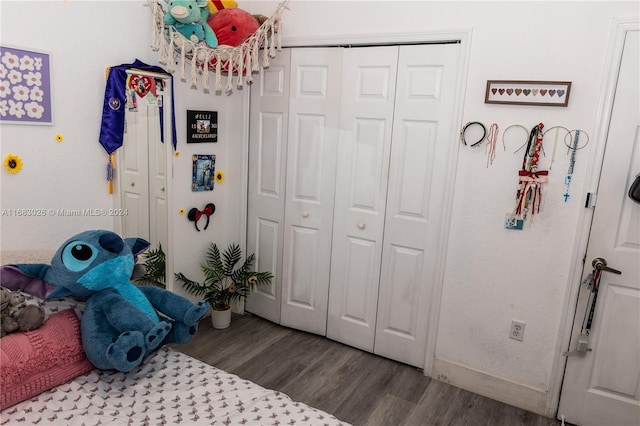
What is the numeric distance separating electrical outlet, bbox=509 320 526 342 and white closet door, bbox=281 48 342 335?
1.18 meters

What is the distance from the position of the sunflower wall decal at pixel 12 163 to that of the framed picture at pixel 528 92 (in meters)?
2.30

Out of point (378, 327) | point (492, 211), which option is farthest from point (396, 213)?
point (378, 327)

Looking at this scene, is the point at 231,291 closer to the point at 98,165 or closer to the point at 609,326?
the point at 98,165

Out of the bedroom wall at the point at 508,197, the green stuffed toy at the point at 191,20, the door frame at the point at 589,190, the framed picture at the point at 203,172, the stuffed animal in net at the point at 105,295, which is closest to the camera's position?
the stuffed animal in net at the point at 105,295

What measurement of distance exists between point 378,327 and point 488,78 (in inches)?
64.2

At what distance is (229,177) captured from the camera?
3283 mm

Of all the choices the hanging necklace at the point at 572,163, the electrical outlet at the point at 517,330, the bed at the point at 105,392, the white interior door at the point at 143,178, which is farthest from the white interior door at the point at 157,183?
the hanging necklace at the point at 572,163

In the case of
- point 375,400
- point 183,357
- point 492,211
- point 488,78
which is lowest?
point 375,400

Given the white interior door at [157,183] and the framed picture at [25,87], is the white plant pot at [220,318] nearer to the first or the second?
the white interior door at [157,183]

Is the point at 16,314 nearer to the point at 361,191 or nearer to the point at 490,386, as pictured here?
the point at 361,191

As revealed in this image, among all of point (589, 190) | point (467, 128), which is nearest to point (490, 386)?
point (589, 190)

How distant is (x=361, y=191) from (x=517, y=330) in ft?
3.91

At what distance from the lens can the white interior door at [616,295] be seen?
2.11 metres

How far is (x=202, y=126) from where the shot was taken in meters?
2.98
